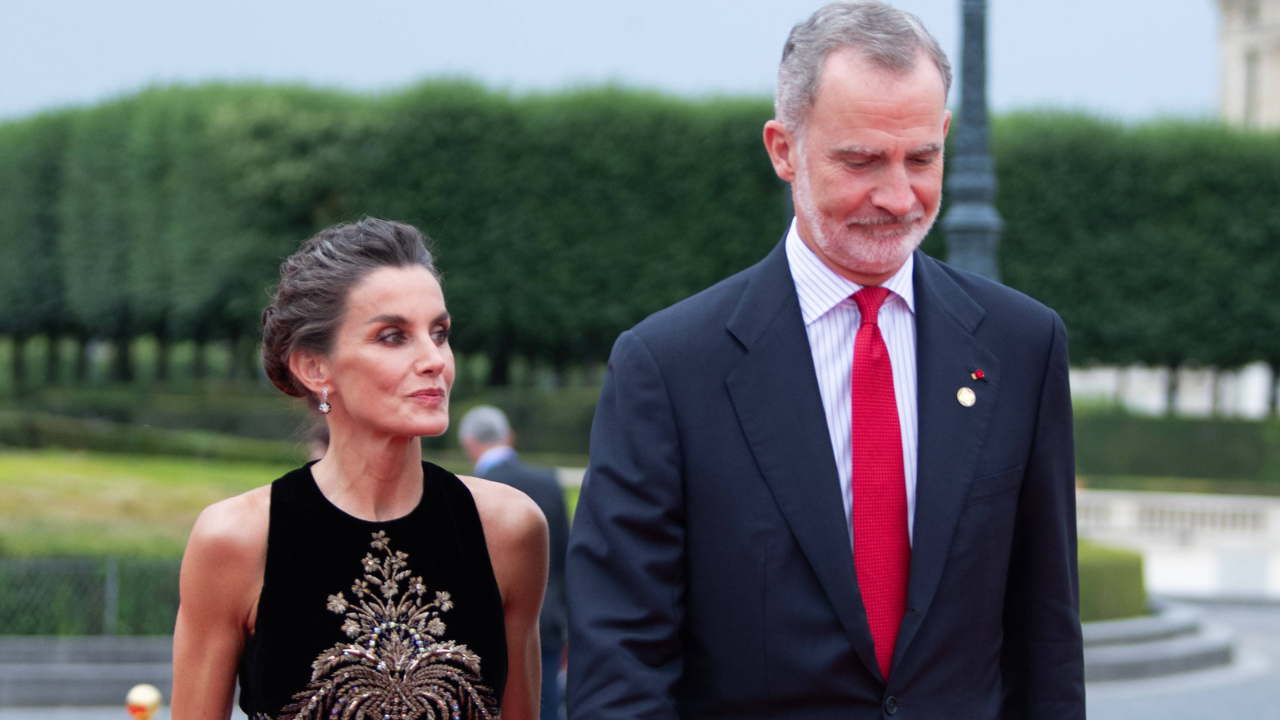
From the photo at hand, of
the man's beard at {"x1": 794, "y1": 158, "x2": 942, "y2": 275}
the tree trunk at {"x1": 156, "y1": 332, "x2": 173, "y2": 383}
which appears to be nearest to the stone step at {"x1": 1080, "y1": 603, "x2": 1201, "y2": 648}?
the man's beard at {"x1": 794, "y1": 158, "x2": 942, "y2": 275}

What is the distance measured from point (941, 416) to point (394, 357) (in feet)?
3.32

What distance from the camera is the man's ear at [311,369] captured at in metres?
2.76

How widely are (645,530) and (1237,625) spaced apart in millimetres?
15628

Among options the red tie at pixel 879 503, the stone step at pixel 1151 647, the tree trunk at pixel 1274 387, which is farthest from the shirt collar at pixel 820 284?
the tree trunk at pixel 1274 387

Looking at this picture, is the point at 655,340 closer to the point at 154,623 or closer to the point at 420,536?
the point at 420,536

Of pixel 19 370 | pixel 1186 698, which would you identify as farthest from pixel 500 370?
pixel 1186 698

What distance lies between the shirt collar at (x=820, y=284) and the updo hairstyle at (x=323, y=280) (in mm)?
731

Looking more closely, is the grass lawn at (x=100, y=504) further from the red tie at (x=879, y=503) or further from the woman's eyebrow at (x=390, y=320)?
the red tie at (x=879, y=503)

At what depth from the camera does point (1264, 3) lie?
163ft

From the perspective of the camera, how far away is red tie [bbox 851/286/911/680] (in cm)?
243

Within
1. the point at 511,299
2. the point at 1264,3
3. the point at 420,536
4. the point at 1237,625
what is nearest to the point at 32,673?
the point at 420,536

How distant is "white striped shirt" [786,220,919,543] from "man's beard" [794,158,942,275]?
0.10 metres

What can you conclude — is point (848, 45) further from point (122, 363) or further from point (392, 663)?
point (122, 363)

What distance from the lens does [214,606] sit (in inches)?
103
